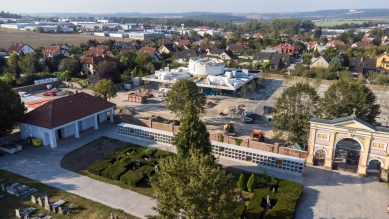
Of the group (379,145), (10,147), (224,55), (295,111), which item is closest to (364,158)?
(379,145)

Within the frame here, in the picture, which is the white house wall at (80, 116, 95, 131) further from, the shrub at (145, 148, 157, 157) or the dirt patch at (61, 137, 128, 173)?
the shrub at (145, 148, 157, 157)

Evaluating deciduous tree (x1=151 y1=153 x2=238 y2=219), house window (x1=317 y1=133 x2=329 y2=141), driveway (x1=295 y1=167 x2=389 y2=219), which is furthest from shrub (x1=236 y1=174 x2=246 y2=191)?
house window (x1=317 y1=133 x2=329 y2=141)

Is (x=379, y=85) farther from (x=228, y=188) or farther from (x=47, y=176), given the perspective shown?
(x=47, y=176)

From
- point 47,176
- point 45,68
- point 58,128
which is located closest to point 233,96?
point 58,128

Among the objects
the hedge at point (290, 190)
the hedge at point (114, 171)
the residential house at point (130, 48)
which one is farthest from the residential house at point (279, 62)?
the hedge at point (114, 171)

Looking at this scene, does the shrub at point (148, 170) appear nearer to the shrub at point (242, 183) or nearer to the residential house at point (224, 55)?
the shrub at point (242, 183)

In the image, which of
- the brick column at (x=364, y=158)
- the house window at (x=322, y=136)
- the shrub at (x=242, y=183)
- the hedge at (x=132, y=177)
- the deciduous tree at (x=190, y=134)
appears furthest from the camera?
the house window at (x=322, y=136)
